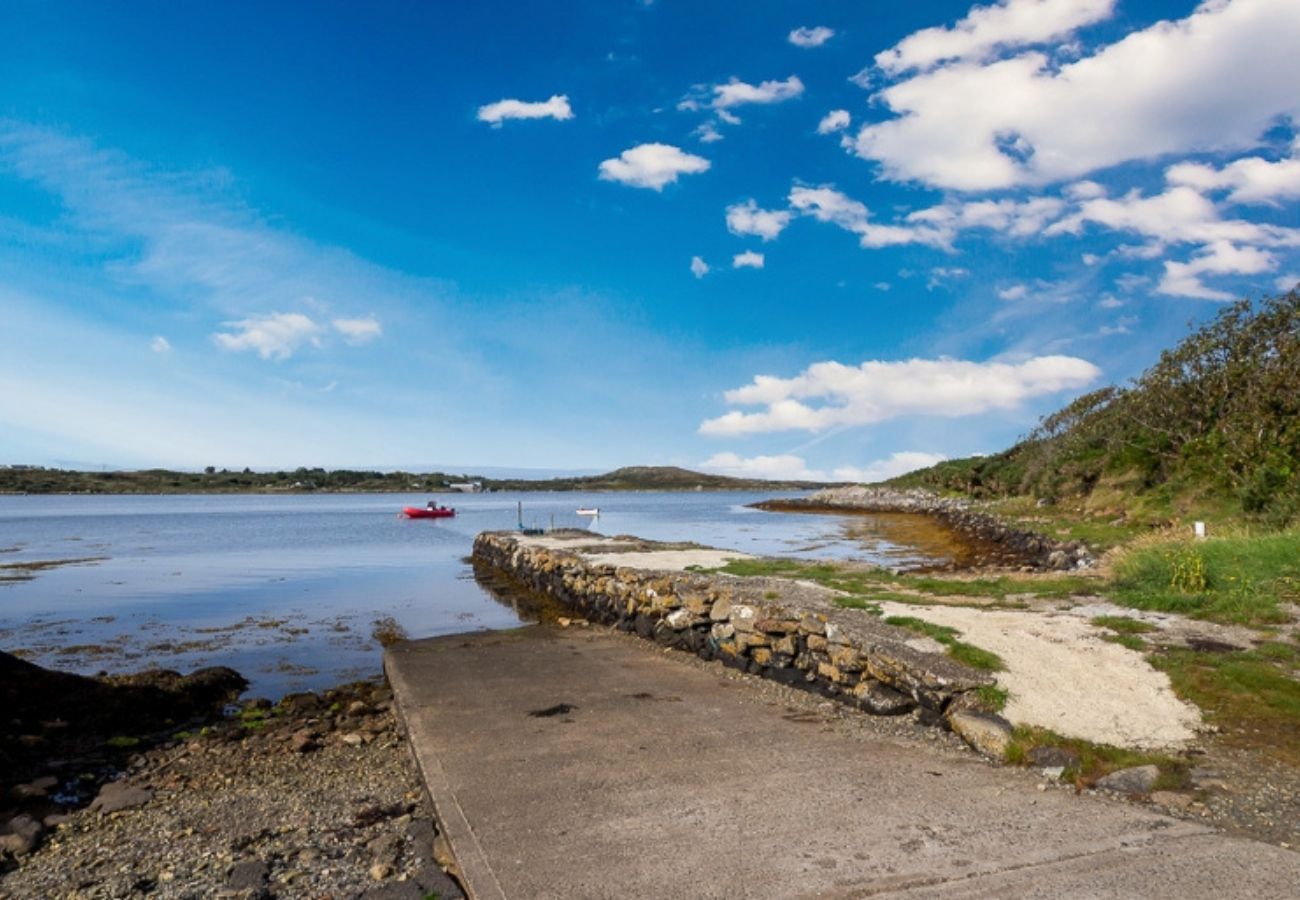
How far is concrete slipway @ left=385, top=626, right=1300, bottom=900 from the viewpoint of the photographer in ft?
12.8

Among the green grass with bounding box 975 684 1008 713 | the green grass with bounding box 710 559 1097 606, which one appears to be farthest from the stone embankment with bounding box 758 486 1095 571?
the green grass with bounding box 975 684 1008 713

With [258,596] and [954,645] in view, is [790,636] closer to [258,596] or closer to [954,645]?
[954,645]

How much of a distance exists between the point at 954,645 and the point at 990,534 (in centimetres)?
2488

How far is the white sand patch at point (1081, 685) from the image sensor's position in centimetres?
579

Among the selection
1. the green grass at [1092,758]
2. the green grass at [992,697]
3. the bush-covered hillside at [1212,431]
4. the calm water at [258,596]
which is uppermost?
the bush-covered hillside at [1212,431]

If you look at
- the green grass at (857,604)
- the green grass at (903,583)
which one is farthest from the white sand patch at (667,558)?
the green grass at (857,604)

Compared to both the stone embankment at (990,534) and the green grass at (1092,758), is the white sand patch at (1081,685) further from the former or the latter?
the stone embankment at (990,534)

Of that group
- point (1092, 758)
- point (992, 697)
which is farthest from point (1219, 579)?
point (1092, 758)

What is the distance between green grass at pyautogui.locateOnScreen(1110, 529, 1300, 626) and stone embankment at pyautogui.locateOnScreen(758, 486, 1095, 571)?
4234mm

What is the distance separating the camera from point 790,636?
8625mm

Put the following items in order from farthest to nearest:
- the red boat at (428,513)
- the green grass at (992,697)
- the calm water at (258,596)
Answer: the red boat at (428,513), the calm water at (258,596), the green grass at (992,697)

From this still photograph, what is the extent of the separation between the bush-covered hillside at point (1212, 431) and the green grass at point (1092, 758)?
1342 cm

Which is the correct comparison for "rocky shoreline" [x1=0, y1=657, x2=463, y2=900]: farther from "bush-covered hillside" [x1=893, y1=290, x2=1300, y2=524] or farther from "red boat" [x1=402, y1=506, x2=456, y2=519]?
"red boat" [x1=402, y1=506, x2=456, y2=519]

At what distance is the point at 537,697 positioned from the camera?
7969mm
